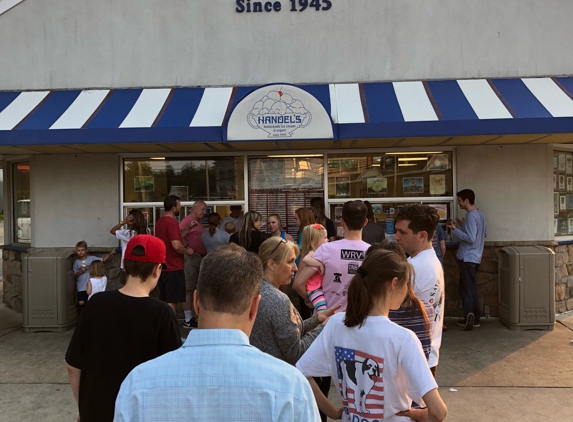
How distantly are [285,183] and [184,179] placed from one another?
1692mm

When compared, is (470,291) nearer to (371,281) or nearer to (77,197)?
(371,281)

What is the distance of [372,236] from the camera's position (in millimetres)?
7328

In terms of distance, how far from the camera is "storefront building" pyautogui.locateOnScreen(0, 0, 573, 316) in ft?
27.0

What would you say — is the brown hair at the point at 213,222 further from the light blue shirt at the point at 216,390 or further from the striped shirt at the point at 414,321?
the light blue shirt at the point at 216,390

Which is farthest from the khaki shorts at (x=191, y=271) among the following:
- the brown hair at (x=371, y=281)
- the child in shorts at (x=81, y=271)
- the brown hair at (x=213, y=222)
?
the brown hair at (x=371, y=281)

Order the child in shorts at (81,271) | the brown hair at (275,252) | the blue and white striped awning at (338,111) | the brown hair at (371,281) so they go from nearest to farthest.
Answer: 1. the brown hair at (371,281)
2. the brown hair at (275,252)
3. the blue and white striped awning at (338,111)
4. the child in shorts at (81,271)

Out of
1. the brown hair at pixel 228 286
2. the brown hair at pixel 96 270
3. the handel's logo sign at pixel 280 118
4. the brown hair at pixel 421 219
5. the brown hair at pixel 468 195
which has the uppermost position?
the handel's logo sign at pixel 280 118

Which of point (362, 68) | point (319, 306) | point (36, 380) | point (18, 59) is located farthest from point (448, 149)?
point (18, 59)

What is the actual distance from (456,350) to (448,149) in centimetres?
326

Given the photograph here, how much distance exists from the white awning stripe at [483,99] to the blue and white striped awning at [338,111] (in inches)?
0.5

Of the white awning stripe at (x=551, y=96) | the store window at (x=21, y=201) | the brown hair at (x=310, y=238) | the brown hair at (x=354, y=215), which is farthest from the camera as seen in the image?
the store window at (x=21, y=201)

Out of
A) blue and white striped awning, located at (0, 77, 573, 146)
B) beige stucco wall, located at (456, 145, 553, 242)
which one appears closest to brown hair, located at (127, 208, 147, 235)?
blue and white striped awning, located at (0, 77, 573, 146)

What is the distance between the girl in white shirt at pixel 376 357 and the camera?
2215 mm

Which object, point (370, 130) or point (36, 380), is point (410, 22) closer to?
point (370, 130)
